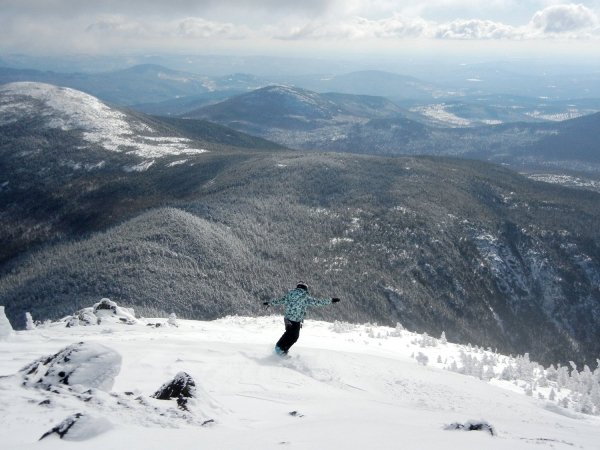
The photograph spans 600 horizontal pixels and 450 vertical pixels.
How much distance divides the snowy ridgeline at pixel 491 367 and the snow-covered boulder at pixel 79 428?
1097cm

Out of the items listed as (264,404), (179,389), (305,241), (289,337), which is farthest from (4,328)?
(305,241)

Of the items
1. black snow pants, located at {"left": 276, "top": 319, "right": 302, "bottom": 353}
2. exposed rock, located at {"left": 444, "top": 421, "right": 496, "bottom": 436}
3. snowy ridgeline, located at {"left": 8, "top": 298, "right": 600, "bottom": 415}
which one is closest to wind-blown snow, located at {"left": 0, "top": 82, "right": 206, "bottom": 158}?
snowy ridgeline, located at {"left": 8, "top": 298, "right": 600, "bottom": 415}

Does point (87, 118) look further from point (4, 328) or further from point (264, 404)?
point (264, 404)

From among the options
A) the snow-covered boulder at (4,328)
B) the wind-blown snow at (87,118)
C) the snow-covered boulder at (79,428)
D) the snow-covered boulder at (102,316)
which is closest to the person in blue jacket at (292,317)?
the snow-covered boulder at (79,428)

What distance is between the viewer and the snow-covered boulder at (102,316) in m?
22.2

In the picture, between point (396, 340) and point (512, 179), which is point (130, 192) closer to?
point (396, 340)

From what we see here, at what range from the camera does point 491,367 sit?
21.1m

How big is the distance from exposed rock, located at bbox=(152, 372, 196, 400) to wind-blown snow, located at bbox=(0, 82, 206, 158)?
397ft

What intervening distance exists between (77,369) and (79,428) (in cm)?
308

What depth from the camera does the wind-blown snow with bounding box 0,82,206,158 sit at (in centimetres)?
13625

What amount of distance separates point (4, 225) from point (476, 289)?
95235mm

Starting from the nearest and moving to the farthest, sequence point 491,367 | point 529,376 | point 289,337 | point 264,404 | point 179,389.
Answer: point 179,389, point 264,404, point 289,337, point 529,376, point 491,367

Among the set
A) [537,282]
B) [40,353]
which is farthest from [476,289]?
[40,353]

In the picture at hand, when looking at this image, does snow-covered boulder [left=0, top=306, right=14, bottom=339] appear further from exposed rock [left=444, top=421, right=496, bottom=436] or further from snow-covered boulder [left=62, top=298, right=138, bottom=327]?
exposed rock [left=444, top=421, right=496, bottom=436]
